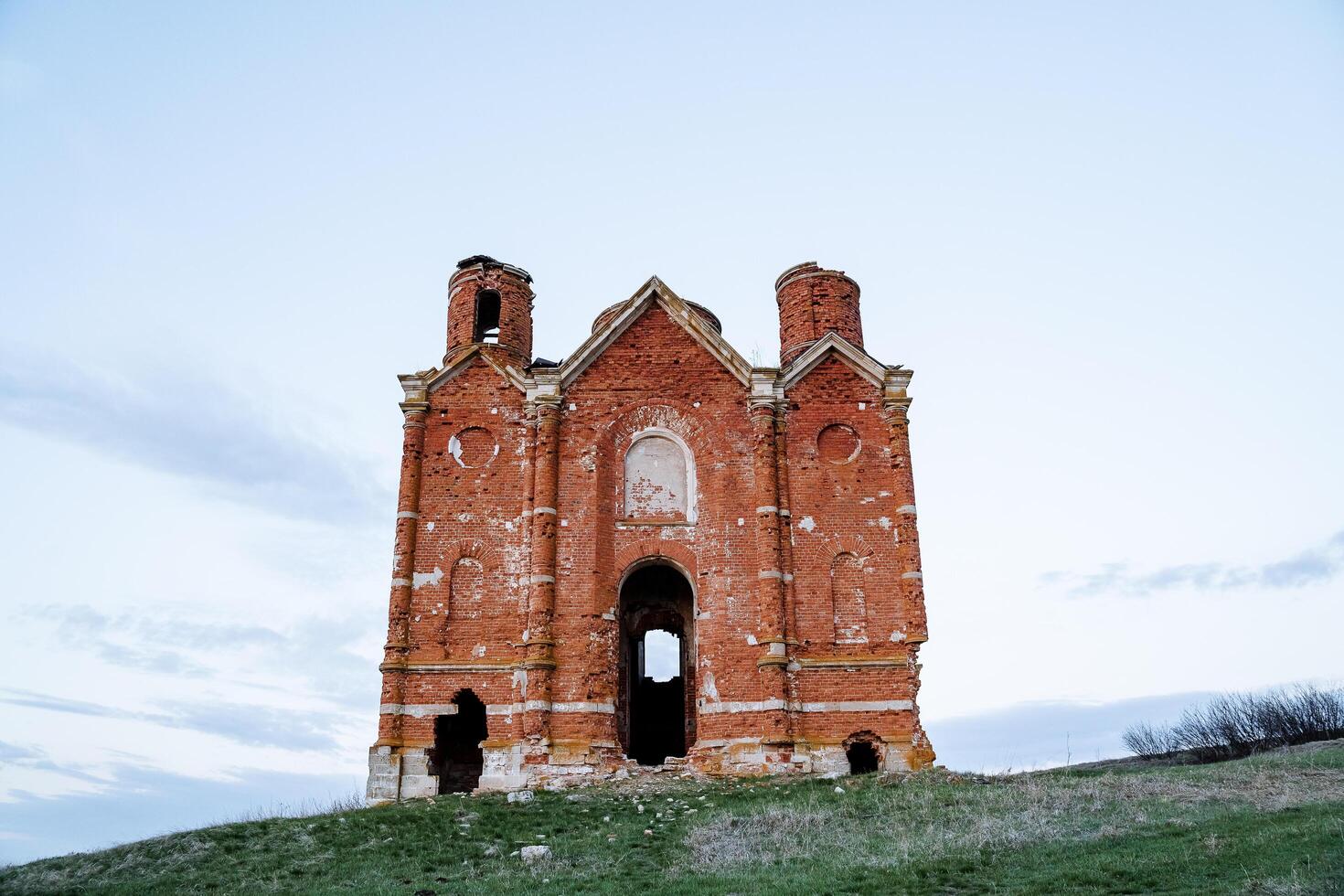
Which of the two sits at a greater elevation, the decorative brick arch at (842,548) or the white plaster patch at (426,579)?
the decorative brick arch at (842,548)

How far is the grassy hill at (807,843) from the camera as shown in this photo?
442 inches

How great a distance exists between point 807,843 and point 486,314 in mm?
15445

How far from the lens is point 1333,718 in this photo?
2964cm

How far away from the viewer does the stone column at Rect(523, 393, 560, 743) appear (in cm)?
1991

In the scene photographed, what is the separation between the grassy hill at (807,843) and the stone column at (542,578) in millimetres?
2296

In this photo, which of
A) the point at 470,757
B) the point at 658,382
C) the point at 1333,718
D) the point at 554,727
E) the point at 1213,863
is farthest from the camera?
the point at 1333,718

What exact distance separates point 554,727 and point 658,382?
25.4 feet

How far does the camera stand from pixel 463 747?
71.1 ft

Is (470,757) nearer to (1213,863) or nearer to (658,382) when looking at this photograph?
(658,382)

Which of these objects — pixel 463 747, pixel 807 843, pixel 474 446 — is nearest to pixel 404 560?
pixel 474 446

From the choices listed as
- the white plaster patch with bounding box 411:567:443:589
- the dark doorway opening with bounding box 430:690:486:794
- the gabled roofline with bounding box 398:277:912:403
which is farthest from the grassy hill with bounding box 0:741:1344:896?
the gabled roofline with bounding box 398:277:912:403

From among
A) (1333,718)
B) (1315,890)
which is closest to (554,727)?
(1315,890)

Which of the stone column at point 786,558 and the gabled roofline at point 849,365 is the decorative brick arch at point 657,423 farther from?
the gabled roofline at point 849,365

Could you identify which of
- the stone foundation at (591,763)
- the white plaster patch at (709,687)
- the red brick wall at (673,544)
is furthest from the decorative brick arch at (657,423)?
Result: the stone foundation at (591,763)
